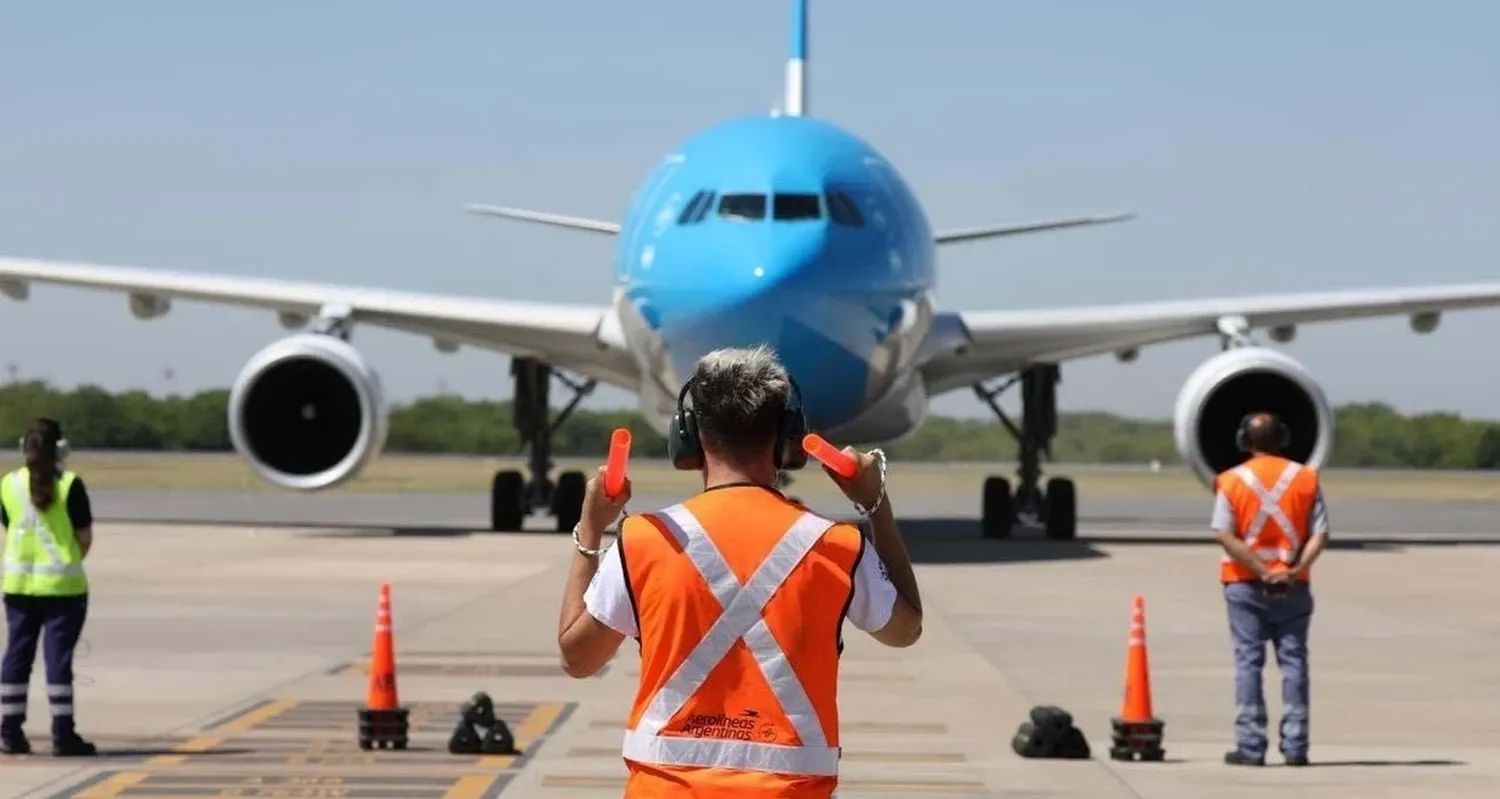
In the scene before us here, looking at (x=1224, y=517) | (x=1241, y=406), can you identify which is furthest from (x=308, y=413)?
(x=1224, y=517)

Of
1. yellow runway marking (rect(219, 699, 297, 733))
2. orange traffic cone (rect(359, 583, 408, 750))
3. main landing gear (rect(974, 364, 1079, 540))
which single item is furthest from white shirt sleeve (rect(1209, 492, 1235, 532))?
main landing gear (rect(974, 364, 1079, 540))

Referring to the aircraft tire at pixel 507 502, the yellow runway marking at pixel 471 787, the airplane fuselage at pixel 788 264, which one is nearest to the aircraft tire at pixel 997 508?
the airplane fuselage at pixel 788 264

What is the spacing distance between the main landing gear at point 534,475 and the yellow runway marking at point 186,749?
1456cm

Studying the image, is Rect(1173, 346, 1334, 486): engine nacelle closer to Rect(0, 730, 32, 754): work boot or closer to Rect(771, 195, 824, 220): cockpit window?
Rect(771, 195, 824, 220): cockpit window

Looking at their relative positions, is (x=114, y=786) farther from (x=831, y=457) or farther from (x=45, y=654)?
(x=831, y=457)

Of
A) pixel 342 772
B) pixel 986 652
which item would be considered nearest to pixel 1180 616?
pixel 986 652

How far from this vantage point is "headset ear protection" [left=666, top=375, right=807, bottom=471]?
383cm

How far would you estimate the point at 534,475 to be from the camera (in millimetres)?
24406

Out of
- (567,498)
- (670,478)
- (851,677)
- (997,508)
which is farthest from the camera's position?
(670,478)

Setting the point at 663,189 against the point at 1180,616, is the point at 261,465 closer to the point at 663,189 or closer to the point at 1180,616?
the point at 663,189

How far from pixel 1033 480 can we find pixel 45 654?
54.1 feet

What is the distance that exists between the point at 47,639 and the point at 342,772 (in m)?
1.54

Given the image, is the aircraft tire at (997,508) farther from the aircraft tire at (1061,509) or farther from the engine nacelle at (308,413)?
Answer: the engine nacelle at (308,413)

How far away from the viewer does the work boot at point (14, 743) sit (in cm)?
868
